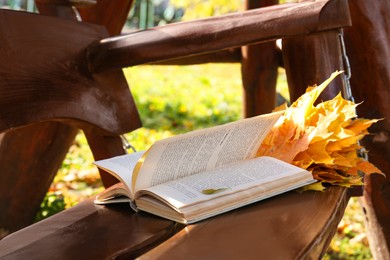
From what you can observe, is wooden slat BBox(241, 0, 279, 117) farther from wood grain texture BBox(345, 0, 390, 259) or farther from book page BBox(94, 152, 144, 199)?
book page BBox(94, 152, 144, 199)

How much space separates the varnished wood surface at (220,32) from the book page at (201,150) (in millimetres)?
435

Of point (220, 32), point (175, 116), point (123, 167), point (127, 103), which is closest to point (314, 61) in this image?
point (220, 32)

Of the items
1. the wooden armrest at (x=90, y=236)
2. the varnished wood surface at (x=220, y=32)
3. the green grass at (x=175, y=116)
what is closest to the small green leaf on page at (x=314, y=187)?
the wooden armrest at (x=90, y=236)

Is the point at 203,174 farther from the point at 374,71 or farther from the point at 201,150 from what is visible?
the point at 374,71

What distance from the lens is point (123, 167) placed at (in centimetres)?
140

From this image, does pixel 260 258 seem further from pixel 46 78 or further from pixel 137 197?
pixel 46 78

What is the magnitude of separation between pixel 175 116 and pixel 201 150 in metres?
4.03

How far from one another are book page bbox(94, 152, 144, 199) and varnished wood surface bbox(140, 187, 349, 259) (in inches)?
7.7

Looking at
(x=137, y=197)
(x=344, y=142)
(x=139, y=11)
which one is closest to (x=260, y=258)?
(x=137, y=197)

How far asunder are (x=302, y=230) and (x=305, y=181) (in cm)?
28

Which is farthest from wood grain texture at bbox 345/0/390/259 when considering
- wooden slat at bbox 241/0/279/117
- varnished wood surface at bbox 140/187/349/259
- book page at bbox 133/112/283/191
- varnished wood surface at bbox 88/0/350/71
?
varnished wood surface at bbox 140/187/349/259

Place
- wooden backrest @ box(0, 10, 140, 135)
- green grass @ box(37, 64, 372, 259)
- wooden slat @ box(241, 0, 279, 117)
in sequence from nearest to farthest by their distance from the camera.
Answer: wooden backrest @ box(0, 10, 140, 135) < wooden slat @ box(241, 0, 279, 117) < green grass @ box(37, 64, 372, 259)

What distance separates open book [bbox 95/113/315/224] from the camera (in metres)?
1.24

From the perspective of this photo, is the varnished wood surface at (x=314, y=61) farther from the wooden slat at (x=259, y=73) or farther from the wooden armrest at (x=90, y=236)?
the wooden slat at (x=259, y=73)
